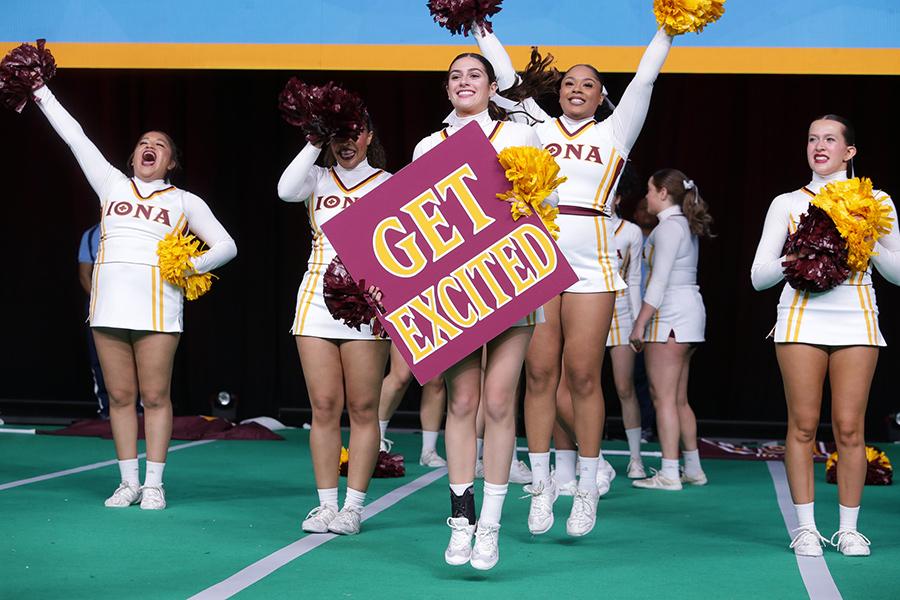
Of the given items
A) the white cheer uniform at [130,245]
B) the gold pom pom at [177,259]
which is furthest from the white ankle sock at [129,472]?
the gold pom pom at [177,259]

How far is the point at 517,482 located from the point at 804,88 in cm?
450

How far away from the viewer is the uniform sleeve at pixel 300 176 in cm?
473

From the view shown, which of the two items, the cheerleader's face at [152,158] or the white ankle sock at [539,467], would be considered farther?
the cheerleader's face at [152,158]

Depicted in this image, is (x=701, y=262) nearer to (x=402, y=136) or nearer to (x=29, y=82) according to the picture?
(x=402, y=136)

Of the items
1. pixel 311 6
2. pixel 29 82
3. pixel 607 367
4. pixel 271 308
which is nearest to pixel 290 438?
pixel 271 308

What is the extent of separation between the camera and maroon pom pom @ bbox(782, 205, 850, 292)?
4465mm

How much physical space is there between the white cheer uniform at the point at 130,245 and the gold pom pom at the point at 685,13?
87.4 inches

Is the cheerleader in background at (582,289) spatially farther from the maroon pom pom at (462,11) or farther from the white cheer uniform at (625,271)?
the white cheer uniform at (625,271)

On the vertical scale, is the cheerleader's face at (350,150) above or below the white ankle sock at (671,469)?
above

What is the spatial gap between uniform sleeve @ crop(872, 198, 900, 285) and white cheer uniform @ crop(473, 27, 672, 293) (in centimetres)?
98

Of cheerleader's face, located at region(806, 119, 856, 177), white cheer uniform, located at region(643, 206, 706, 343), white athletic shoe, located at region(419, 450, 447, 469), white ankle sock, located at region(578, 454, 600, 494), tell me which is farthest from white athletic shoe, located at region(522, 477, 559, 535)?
white athletic shoe, located at region(419, 450, 447, 469)

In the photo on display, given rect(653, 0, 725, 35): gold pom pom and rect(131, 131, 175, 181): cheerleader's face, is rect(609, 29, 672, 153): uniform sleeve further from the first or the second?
rect(131, 131, 175, 181): cheerleader's face

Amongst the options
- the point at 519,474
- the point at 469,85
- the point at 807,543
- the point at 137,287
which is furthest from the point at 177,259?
the point at 807,543

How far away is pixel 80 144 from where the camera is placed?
18.2 feet
